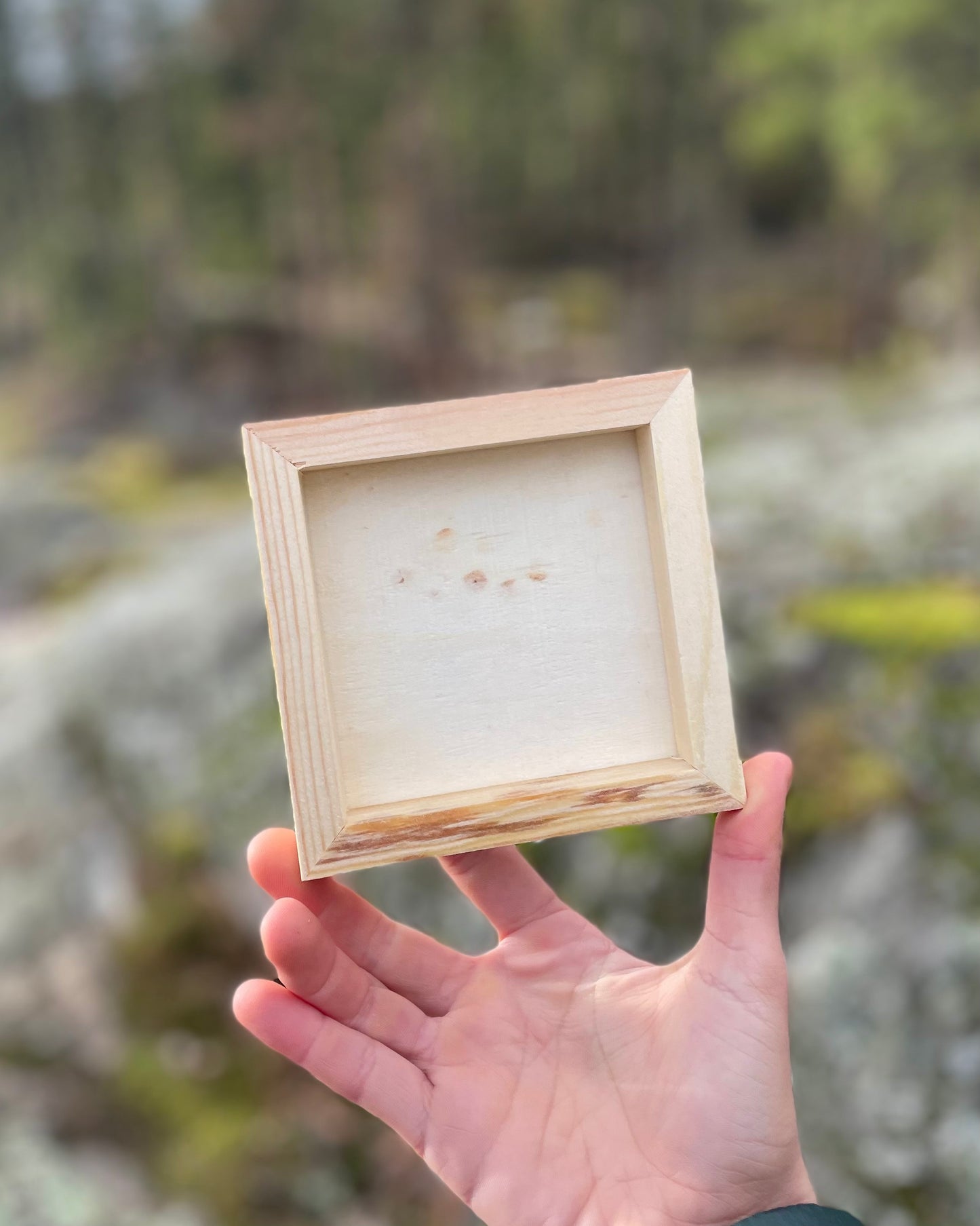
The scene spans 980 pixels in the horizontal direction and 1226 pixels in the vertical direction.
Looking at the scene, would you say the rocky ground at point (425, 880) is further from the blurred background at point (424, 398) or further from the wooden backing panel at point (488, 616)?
the wooden backing panel at point (488, 616)

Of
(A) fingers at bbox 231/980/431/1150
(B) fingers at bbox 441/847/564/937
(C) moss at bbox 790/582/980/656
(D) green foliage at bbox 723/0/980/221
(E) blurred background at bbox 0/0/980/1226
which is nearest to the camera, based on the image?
(A) fingers at bbox 231/980/431/1150

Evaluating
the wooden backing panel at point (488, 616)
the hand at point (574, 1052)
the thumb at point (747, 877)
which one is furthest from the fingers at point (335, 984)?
the thumb at point (747, 877)

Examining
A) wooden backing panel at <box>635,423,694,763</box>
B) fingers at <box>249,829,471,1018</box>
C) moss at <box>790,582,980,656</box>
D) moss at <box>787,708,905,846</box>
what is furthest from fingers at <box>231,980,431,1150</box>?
moss at <box>790,582,980,656</box>

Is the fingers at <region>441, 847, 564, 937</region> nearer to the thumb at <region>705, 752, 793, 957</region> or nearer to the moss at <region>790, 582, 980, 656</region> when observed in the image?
the thumb at <region>705, 752, 793, 957</region>

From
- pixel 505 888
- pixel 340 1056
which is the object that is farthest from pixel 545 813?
pixel 340 1056

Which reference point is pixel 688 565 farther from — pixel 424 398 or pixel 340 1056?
pixel 424 398

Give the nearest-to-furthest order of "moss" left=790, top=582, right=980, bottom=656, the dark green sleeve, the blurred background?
the dark green sleeve → the blurred background → "moss" left=790, top=582, right=980, bottom=656

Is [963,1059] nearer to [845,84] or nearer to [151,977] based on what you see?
[151,977]
